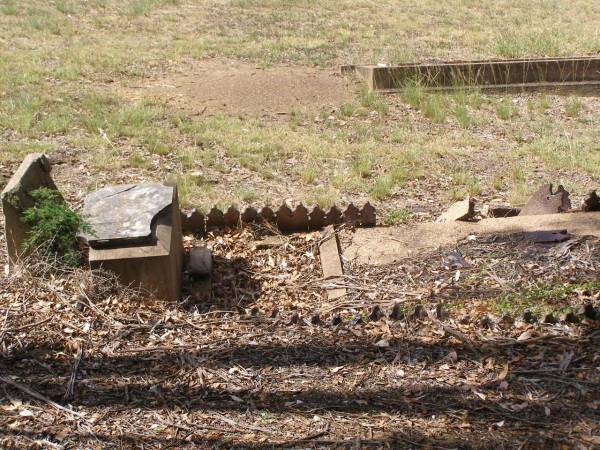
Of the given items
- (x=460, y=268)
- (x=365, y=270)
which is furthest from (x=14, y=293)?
(x=460, y=268)

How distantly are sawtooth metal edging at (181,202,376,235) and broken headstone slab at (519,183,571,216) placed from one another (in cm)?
A: 125

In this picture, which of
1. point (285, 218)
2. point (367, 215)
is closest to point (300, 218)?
point (285, 218)

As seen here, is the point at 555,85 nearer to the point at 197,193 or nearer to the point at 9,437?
the point at 197,193

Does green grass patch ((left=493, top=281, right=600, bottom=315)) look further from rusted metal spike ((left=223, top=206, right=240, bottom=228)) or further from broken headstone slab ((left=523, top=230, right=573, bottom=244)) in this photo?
rusted metal spike ((left=223, top=206, right=240, bottom=228))

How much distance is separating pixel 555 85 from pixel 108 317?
7693mm

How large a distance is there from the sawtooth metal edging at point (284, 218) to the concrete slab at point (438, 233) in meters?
0.20

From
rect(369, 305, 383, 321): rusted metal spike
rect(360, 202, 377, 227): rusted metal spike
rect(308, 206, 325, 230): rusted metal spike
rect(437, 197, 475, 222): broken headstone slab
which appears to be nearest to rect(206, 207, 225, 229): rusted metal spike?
rect(308, 206, 325, 230): rusted metal spike

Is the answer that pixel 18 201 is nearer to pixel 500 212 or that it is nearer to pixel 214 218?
pixel 214 218

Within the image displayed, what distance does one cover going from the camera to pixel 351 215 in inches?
236

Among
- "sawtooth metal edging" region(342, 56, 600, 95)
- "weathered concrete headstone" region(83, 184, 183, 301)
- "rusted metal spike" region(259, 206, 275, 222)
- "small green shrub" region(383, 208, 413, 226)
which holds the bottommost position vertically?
"small green shrub" region(383, 208, 413, 226)

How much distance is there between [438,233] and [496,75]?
528 centimetres

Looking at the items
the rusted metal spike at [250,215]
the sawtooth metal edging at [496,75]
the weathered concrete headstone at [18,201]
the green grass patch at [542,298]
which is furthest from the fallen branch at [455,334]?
the sawtooth metal edging at [496,75]

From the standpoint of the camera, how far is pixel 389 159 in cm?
787

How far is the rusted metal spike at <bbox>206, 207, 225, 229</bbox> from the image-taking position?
6055 mm
